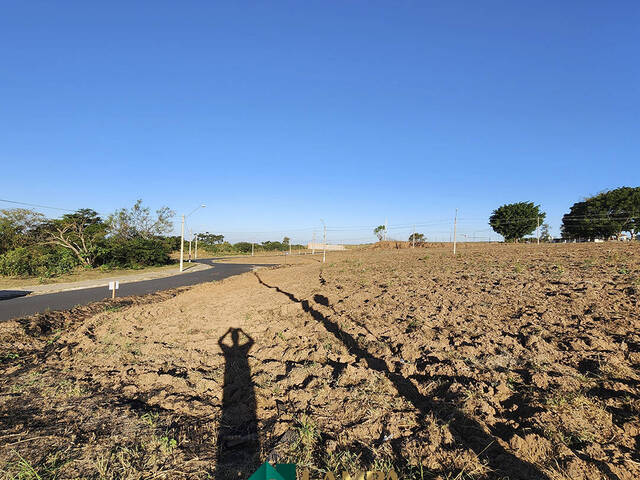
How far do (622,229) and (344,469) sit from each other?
61.7m

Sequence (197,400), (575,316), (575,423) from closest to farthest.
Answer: (575,423)
(197,400)
(575,316)

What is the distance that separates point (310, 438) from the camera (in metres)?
3.26

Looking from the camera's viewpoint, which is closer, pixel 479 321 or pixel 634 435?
pixel 634 435

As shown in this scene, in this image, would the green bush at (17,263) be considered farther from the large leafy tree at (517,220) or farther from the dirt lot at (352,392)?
the large leafy tree at (517,220)

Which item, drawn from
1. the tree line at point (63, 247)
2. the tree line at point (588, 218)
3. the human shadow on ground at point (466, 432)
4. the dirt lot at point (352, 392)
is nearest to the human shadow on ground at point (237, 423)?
the dirt lot at point (352, 392)

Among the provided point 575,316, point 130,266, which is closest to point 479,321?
point 575,316

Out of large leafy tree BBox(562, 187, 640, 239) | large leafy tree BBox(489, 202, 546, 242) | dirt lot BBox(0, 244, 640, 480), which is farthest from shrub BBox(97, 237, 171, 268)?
large leafy tree BBox(562, 187, 640, 239)

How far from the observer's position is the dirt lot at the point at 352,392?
2.90 metres

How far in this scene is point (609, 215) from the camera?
1805 inches

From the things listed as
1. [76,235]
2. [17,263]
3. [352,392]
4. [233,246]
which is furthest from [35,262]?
[233,246]

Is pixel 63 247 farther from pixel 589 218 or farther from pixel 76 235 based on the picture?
pixel 589 218

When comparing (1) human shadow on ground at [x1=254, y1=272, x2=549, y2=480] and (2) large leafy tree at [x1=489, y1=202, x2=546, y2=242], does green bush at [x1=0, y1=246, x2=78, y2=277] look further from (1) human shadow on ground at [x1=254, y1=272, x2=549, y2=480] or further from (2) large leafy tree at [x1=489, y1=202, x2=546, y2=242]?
(2) large leafy tree at [x1=489, y1=202, x2=546, y2=242]

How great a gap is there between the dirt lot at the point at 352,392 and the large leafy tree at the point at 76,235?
1103 inches

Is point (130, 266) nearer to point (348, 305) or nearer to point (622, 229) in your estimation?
point (348, 305)
